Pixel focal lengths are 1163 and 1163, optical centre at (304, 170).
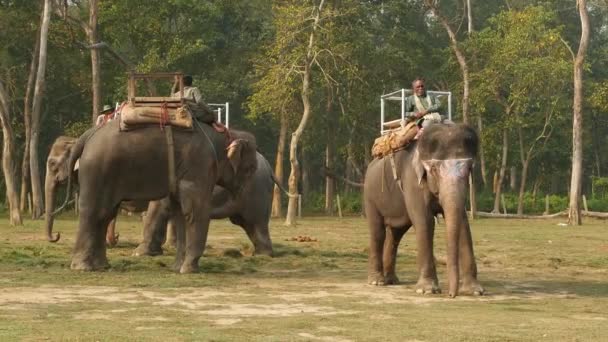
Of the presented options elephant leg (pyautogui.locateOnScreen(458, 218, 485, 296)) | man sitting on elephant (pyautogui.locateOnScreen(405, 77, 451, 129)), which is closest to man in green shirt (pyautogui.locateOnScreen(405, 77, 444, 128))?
man sitting on elephant (pyautogui.locateOnScreen(405, 77, 451, 129))

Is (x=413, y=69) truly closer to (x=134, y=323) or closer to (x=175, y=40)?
(x=175, y=40)

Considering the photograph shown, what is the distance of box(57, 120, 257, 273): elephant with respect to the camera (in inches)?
639

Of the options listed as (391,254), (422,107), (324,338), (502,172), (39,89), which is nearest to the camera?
(324,338)

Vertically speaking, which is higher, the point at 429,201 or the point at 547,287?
the point at 429,201

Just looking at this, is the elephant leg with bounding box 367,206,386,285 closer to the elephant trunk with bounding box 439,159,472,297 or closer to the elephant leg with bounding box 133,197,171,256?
the elephant trunk with bounding box 439,159,472,297

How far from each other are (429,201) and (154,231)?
7552 mm

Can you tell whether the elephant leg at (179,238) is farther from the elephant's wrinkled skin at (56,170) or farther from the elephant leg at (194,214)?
the elephant's wrinkled skin at (56,170)

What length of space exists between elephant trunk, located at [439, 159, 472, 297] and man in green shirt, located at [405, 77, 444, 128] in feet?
3.72

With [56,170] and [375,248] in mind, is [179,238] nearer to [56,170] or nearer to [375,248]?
[56,170]

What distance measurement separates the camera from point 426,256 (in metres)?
13.5

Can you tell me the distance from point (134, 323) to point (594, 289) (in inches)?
259

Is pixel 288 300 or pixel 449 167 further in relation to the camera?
pixel 449 167

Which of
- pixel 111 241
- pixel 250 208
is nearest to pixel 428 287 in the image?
pixel 250 208

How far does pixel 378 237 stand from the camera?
1532 centimetres
